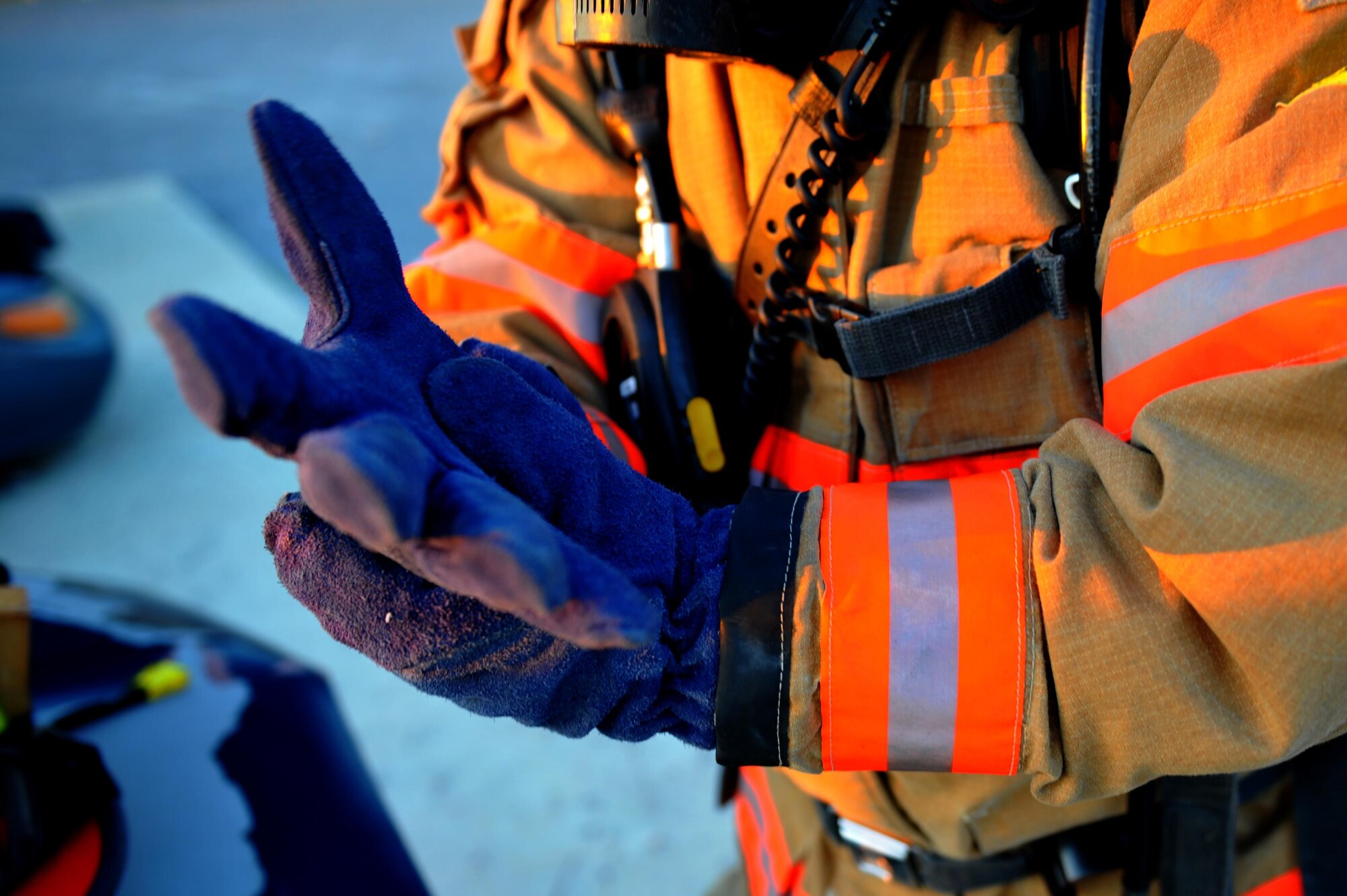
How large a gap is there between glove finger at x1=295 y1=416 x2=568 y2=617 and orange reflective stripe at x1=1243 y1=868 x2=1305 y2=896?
3.20 feet

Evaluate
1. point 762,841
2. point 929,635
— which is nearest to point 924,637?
point 929,635

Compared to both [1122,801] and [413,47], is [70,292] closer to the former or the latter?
[1122,801]

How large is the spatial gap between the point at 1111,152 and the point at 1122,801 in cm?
71

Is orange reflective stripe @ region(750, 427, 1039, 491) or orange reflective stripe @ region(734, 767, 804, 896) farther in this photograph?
orange reflective stripe @ region(734, 767, 804, 896)

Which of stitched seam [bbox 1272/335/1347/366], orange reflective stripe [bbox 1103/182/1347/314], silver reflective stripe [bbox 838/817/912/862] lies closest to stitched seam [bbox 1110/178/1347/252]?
orange reflective stripe [bbox 1103/182/1347/314]

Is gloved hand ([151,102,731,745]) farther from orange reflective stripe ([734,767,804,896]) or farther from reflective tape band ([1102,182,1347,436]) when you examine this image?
orange reflective stripe ([734,767,804,896])

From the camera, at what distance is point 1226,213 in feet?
2.38

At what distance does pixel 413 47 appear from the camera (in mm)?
7352

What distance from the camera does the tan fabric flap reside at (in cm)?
91

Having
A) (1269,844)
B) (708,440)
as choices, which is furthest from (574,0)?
(1269,844)

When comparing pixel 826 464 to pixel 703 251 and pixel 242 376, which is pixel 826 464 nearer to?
pixel 703 251

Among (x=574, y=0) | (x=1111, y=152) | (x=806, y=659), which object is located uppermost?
(x=574, y=0)

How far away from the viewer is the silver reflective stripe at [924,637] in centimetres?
76

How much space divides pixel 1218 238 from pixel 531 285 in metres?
0.76
